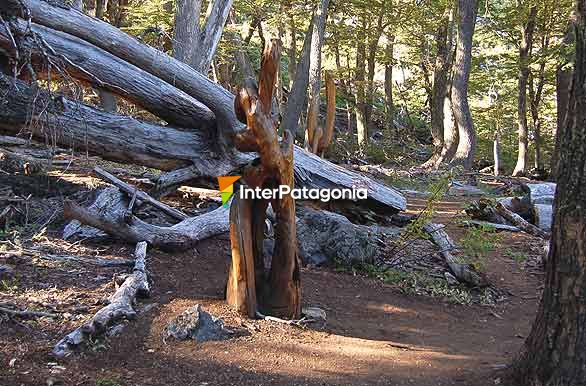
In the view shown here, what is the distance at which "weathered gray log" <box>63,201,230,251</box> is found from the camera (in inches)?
239

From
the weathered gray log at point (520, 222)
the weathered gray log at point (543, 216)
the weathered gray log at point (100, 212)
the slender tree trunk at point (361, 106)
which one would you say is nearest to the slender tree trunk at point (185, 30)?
the weathered gray log at point (100, 212)

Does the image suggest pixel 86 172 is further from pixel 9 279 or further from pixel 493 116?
pixel 493 116

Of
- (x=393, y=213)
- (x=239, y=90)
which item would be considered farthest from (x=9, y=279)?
(x=393, y=213)

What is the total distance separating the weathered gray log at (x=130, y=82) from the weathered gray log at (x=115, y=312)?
262 centimetres

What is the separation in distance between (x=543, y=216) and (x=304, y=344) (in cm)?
673

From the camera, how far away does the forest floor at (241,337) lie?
369cm

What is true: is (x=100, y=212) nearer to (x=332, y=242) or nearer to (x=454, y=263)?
(x=332, y=242)

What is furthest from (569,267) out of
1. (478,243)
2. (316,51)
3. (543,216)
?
(316,51)

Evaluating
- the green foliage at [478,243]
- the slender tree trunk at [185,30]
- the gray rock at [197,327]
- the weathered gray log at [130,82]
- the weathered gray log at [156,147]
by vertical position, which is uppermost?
the slender tree trunk at [185,30]

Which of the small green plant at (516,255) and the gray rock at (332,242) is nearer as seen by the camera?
the gray rock at (332,242)

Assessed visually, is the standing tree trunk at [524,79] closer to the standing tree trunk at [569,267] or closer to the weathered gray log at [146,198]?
the weathered gray log at [146,198]

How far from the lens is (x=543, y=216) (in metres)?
9.63

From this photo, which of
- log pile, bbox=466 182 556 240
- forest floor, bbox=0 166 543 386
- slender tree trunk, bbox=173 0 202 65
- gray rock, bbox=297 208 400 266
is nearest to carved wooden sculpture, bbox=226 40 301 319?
forest floor, bbox=0 166 543 386

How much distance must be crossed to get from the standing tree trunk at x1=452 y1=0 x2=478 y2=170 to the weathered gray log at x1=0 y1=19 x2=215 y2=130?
9.59 meters
